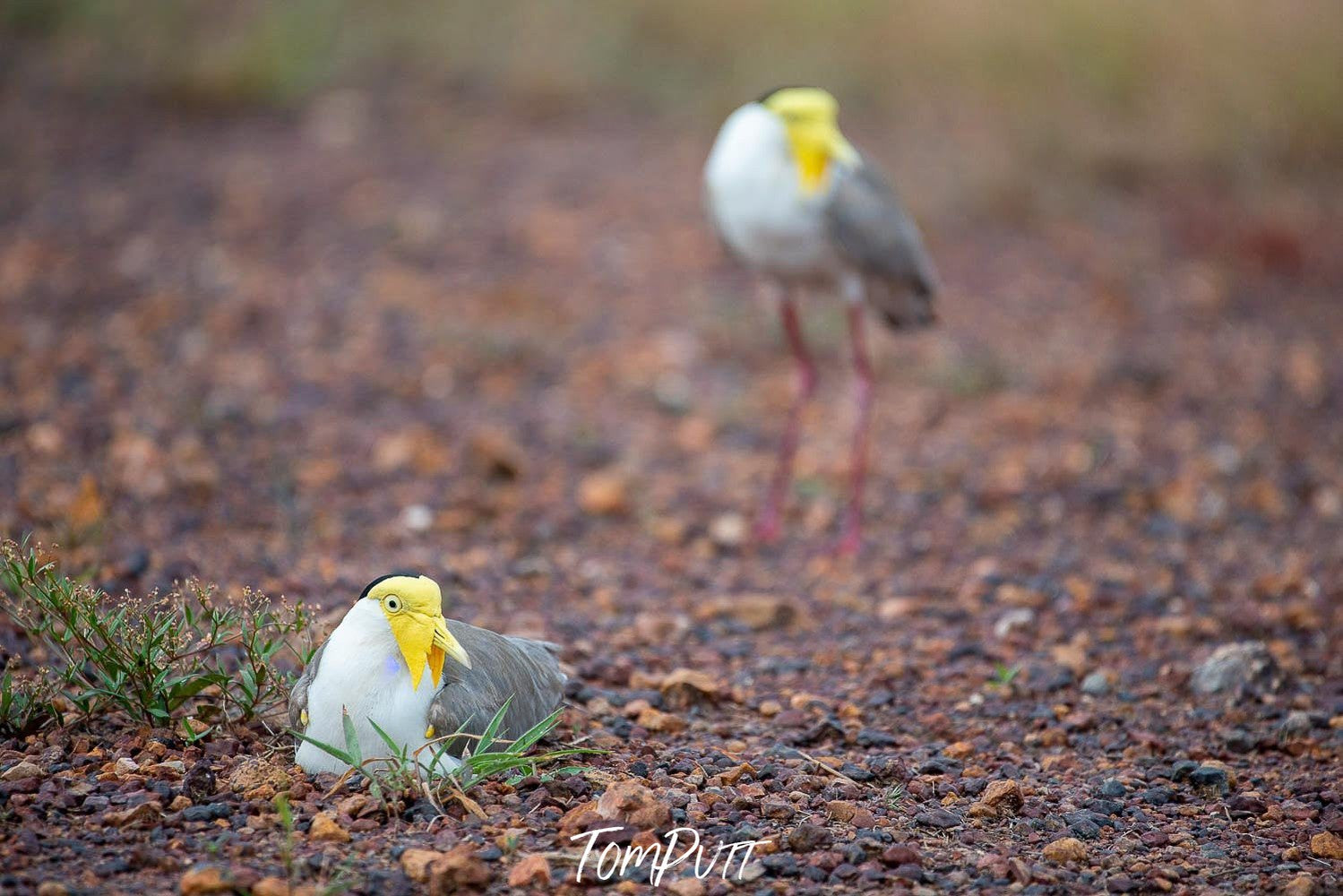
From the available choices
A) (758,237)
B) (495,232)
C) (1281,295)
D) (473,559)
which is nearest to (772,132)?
(758,237)

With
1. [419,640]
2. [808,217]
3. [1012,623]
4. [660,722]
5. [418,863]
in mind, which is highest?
[808,217]

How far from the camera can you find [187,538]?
4746mm

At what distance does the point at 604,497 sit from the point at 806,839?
9.31 feet

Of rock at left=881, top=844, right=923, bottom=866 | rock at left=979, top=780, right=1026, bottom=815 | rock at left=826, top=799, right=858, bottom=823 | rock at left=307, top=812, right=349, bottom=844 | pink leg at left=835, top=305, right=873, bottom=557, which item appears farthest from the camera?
pink leg at left=835, top=305, right=873, bottom=557

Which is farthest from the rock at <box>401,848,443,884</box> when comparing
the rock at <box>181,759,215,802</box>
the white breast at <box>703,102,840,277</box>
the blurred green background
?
the blurred green background

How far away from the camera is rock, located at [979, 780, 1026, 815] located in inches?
127

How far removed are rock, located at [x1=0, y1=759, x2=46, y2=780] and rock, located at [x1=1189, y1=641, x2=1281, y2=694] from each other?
3.11 metres

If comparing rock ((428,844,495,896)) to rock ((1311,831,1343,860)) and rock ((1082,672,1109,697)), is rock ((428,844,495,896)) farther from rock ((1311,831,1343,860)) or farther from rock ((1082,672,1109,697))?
rock ((1082,672,1109,697))

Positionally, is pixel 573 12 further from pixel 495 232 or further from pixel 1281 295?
pixel 1281 295

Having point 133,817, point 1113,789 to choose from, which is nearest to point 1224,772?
point 1113,789

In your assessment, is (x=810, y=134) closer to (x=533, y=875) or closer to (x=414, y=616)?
(x=414, y=616)

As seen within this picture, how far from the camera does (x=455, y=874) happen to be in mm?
2607

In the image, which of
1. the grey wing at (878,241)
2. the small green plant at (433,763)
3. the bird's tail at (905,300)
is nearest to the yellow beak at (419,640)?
the small green plant at (433,763)

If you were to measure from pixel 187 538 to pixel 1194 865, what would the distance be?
11.0 feet
